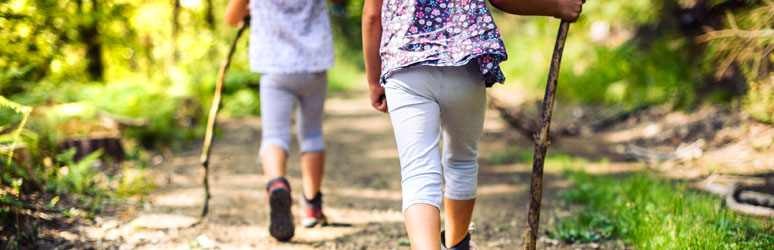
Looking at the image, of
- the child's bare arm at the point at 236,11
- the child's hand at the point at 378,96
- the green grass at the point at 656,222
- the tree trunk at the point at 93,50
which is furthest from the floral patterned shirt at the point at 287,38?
the tree trunk at the point at 93,50

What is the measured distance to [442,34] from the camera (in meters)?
1.65

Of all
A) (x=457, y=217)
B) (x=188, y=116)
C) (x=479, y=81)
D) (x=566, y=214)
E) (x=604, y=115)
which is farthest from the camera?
(x=604, y=115)

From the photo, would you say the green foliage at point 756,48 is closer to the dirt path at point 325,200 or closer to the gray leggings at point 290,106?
the dirt path at point 325,200

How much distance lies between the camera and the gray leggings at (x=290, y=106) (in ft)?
8.69

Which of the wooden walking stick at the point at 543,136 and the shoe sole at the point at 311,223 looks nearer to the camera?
the wooden walking stick at the point at 543,136

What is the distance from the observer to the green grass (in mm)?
2178

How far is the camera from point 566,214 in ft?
10.2

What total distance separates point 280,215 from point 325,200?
100cm

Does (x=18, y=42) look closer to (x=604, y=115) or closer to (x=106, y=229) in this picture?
(x=106, y=229)

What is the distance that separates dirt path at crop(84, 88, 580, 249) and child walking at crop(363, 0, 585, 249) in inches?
41.1

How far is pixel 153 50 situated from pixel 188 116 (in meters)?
1.77

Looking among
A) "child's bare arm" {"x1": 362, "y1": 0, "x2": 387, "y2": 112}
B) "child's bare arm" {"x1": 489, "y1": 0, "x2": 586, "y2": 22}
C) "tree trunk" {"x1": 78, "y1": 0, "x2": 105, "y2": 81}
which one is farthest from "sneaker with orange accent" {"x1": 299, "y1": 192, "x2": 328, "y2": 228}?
"tree trunk" {"x1": 78, "y1": 0, "x2": 105, "y2": 81}

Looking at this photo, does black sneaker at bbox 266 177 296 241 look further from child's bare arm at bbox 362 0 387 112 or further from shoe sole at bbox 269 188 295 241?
child's bare arm at bbox 362 0 387 112

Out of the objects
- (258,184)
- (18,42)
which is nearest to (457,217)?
(258,184)
